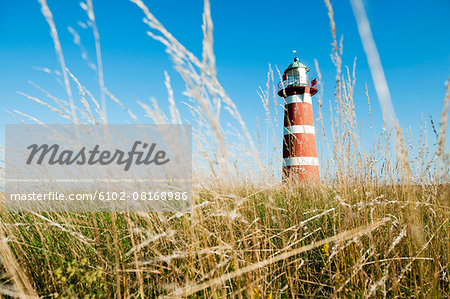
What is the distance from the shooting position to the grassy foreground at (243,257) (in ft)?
3.22

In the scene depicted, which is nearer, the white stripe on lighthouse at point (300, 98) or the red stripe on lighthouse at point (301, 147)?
the red stripe on lighthouse at point (301, 147)

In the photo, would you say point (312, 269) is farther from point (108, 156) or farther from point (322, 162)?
point (108, 156)

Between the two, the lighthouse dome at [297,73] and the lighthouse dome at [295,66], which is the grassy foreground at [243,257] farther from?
the lighthouse dome at [295,66]

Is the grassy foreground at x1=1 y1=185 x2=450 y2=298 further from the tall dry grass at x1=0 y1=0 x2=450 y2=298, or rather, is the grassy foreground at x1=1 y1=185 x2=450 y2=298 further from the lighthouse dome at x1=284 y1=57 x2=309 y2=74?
the lighthouse dome at x1=284 y1=57 x2=309 y2=74

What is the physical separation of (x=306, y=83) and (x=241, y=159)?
31.9 feet

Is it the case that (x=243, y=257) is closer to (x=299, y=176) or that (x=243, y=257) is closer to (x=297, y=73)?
(x=299, y=176)

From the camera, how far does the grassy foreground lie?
3.22 ft

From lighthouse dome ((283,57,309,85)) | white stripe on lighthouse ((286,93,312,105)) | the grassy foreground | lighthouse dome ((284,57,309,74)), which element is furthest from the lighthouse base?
lighthouse dome ((284,57,309,74))

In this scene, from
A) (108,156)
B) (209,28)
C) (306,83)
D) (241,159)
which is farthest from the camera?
(306,83)

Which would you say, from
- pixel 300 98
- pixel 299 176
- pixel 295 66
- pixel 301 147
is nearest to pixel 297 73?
pixel 295 66

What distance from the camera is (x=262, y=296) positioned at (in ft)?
3.19

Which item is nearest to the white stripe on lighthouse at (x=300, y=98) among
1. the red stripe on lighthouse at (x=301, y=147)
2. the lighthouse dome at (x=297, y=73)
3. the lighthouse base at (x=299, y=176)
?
the lighthouse dome at (x=297, y=73)

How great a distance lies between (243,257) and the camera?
3.58 ft

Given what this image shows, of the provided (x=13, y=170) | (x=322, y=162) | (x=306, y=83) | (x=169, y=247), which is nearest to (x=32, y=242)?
(x=13, y=170)
